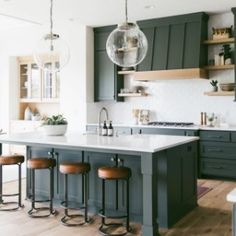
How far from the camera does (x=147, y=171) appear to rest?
3.37 m

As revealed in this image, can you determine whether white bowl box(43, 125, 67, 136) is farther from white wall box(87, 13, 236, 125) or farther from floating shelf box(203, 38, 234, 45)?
floating shelf box(203, 38, 234, 45)

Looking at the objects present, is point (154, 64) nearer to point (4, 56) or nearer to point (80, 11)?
point (80, 11)

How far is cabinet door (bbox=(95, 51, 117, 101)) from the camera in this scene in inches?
294

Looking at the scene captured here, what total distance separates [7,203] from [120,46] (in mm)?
2523

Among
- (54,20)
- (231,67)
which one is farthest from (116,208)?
(54,20)

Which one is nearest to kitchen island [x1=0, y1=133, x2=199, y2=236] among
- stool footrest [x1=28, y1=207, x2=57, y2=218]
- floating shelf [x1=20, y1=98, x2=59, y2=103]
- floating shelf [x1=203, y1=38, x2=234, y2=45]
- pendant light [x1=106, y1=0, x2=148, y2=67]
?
stool footrest [x1=28, y1=207, x2=57, y2=218]

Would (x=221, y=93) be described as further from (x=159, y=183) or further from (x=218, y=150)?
(x=159, y=183)

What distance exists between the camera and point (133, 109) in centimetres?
751

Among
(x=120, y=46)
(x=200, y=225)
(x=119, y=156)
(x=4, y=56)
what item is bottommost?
(x=200, y=225)

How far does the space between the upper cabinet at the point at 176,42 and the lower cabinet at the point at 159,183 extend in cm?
254

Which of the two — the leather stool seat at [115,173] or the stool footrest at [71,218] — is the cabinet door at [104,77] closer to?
the stool footrest at [71,218]

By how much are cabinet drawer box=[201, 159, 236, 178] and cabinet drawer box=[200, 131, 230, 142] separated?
1.22 feet

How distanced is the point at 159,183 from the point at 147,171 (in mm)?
439

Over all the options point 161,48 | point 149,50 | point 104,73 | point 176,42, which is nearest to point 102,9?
point 149,50
